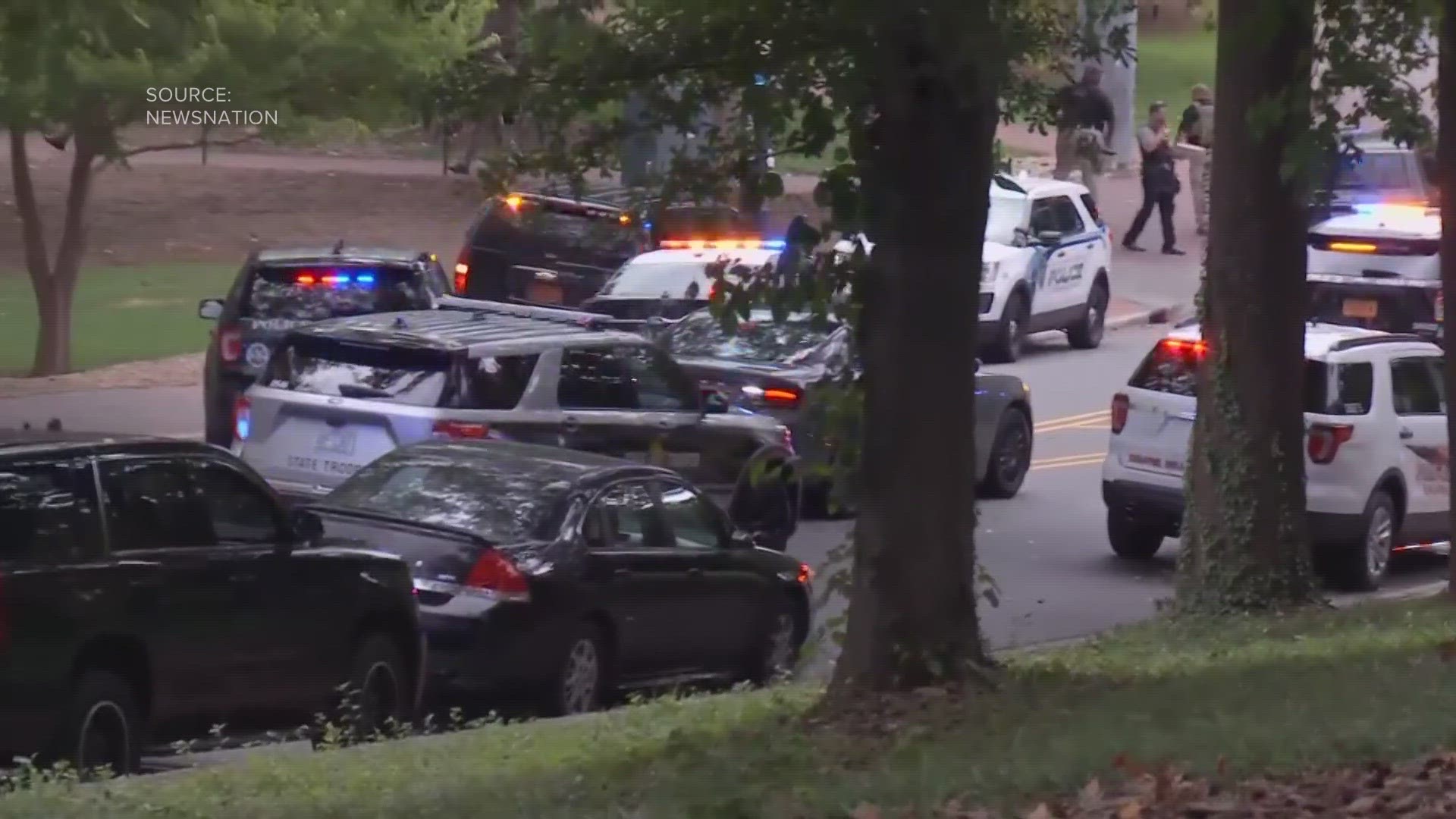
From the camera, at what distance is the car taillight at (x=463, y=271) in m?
22.9

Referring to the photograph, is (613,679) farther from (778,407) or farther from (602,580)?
(778,407)

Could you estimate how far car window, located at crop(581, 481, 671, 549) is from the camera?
11742 mm

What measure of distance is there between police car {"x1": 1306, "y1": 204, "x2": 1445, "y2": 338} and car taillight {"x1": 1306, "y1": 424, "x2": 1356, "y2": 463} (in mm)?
8238

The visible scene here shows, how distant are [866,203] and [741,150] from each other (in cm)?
69

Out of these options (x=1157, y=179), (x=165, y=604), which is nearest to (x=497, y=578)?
(x=165, y=604)

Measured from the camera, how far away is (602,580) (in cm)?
1156

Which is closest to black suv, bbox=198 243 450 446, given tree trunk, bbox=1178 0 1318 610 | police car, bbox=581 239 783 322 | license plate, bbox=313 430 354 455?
police car, bbox=581 239 783 322

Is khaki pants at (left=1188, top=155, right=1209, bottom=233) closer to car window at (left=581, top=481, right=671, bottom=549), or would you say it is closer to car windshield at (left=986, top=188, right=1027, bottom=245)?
car windshield at (left=986, top=188, right=1027, bottom=245)

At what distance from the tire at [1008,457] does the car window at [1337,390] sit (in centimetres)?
295

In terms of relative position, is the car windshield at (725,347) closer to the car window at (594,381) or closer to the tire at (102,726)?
the car window at (594,381)

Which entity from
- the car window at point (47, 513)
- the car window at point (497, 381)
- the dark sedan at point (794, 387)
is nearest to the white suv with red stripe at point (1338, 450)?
the dark sedan at point (794, 387)

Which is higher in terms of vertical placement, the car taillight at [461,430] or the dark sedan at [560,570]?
the car taillight at [461,430]

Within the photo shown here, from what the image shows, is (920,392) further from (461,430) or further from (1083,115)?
(461,430)

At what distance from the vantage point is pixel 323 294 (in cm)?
1775
